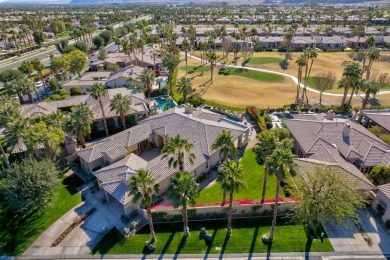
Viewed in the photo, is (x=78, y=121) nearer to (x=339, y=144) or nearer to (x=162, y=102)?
(x=162, y=102)

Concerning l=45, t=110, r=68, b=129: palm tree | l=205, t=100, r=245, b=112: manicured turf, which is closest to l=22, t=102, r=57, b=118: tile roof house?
l=45, t=110, r=68, b=129: palm tree

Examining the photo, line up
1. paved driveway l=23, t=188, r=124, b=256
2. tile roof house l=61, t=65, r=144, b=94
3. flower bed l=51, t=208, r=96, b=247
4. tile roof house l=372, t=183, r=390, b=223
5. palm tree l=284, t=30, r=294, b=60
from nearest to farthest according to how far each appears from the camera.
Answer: paved driveway l=23, t=188, r=124, b=256 < flower bed l=51, t=208, r=96, b=247 < tile roof house l=372, t=183, r=390, b=223 < tile roof house l=61, t=65, r=144, b=94 < palm tree l=284, t=30, r=294, b=60

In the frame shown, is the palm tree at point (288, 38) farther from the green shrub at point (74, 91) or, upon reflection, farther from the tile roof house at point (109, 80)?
the green shrub at point (74, 91)

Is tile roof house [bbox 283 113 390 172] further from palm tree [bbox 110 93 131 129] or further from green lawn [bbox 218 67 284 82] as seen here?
green lawn [bbox 218 67 284 82]

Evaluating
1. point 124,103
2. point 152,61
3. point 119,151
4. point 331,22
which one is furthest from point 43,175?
point 331,22

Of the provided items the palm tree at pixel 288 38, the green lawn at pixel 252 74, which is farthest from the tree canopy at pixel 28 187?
the palm tree at pixel 288 38

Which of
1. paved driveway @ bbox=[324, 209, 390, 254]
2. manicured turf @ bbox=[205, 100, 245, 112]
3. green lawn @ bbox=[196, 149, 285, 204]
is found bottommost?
paved driveway @ bbox=[324, 209, 390, 254]

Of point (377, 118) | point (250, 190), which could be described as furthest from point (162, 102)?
point (377, 118)

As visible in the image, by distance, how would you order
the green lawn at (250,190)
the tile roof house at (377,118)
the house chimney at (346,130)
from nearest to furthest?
1. the green lawn at (250,190)
2. the house chimney at (346,130)
3. the tile roof house at (377,118)
